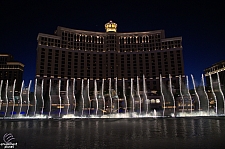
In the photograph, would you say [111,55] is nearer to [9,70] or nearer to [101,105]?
[101,105]

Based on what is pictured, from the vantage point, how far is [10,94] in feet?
334

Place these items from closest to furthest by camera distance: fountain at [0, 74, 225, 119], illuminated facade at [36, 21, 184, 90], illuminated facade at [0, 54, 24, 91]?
fountain at [0, 74, 225, 119] < illuminated facade at [36, 21, 184, 90] < illuminated facade at [0, 54, 24, 91]

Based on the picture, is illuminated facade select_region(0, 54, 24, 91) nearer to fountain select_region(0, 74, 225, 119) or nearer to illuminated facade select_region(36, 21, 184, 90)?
illuminated facade select_region(36, 21, 184, 90)

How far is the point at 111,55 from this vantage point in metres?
113

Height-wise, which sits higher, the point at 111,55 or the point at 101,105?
the point at 111,55

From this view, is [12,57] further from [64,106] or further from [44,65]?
[64,106]

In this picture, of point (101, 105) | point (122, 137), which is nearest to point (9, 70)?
point (101, 105)

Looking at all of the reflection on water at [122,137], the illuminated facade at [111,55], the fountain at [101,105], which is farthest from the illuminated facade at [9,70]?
the reflection on water at [122,137]

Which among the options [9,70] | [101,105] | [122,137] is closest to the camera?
[122,137]

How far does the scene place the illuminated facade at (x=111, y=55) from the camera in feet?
346

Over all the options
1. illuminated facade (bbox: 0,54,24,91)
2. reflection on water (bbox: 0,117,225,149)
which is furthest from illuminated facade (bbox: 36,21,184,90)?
reflection on water (bbox: 0,117,225,149)

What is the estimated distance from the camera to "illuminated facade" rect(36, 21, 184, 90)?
10544 centimetres

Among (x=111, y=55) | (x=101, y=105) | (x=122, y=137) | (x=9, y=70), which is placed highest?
(x=111, y=55)

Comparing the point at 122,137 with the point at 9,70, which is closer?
the point at 122,137
